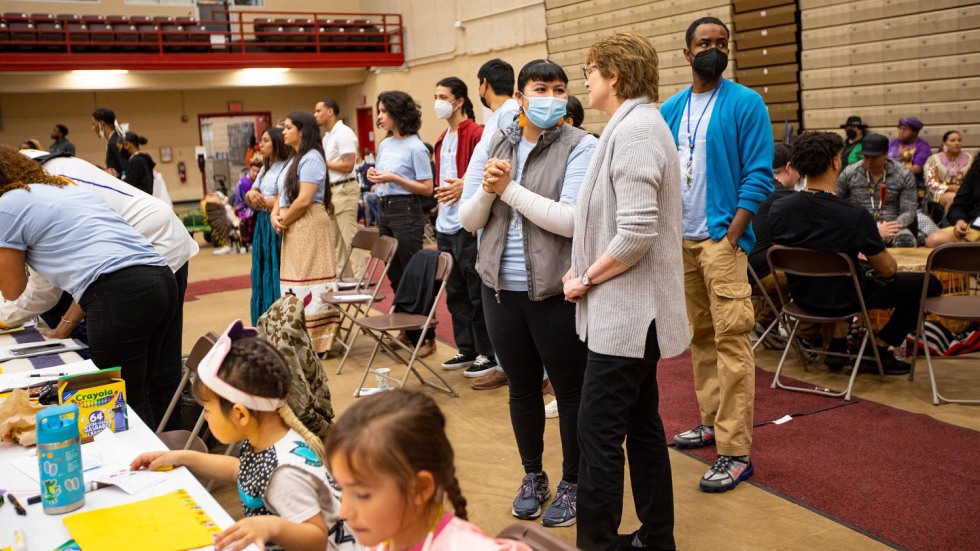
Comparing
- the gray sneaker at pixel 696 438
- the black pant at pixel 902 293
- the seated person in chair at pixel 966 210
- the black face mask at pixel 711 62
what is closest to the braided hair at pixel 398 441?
the black face mask at pixel 711 62

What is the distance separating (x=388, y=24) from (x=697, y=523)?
16.3 m

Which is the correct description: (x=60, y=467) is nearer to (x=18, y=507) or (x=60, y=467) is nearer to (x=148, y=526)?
(x=18, y=507)

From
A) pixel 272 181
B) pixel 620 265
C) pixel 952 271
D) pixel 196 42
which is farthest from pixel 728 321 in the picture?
pixel 196 42

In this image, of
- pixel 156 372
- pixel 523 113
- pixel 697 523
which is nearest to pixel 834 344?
pixel 697 523

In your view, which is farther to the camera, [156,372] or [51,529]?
[156,372]

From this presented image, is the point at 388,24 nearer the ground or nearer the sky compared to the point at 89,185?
nearer the sky

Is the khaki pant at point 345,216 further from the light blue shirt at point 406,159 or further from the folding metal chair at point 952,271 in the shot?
the folding metal chair at point 952,271

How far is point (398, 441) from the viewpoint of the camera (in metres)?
1.40

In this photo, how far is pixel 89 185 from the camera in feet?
11.9

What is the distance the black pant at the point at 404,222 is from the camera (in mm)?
5879

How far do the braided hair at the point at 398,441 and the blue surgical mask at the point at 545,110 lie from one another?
158 centimetres

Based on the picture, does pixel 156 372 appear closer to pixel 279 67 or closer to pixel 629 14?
pixel 629 14

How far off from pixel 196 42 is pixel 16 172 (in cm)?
1479

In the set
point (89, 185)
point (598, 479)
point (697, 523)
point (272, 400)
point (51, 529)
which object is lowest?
point (697, 523)
